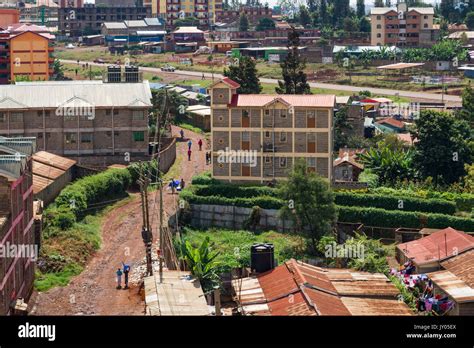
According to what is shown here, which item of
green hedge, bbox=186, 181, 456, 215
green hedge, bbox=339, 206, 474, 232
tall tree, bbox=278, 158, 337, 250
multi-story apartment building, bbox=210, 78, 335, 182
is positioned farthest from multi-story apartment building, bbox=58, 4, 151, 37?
tall tree, bbox=278, 158, 337, 250

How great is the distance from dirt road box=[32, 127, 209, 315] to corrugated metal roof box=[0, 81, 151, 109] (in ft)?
23.8

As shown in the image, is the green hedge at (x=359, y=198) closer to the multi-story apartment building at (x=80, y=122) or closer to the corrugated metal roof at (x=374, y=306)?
the multi-story apartment building at (x=80, y=122)

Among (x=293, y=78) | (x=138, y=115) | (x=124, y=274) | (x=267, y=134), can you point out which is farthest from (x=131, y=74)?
(x=124, y=274)

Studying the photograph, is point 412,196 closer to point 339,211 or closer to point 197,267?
point 339,211

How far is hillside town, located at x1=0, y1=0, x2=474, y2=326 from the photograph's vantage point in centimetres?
2517

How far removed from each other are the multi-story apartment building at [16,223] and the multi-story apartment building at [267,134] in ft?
46.4

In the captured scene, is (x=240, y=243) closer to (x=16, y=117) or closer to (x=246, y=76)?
(x=16, y=117)

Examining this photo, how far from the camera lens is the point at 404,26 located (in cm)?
11250

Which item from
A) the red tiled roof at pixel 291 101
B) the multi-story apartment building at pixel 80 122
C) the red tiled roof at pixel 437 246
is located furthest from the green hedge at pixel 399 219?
the multi-story apartment building at pixel 80 122

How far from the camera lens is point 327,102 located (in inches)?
1554

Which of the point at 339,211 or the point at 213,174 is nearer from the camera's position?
the point at 339,211
